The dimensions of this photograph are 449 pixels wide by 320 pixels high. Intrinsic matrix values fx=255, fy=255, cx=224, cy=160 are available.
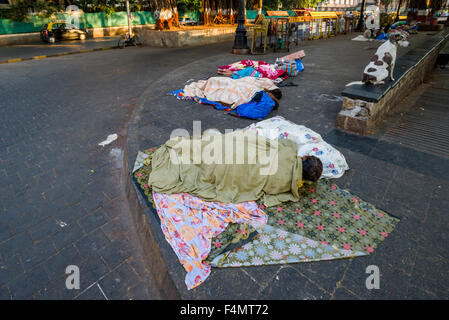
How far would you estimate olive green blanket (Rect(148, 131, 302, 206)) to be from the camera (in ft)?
9.57

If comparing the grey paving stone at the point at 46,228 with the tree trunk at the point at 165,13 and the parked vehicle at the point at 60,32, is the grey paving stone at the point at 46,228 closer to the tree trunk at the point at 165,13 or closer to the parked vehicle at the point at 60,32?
the tree trunk at the point at 165,13

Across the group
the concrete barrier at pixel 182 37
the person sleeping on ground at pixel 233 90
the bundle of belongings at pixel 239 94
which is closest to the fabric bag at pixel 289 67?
the bundle of belongings at pixel 239 94

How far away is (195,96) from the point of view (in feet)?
20.1

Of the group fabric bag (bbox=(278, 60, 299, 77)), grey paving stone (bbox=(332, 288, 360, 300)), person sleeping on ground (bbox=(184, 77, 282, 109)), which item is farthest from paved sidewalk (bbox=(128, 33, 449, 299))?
fabric bag (bbox=(278, 60, 299, 77))

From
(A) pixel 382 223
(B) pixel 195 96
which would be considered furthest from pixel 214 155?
(B) pixel 195 96

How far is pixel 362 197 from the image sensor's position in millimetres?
3002

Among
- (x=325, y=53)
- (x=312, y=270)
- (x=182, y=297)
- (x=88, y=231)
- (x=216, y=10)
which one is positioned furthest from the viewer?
(x=216, y=10)

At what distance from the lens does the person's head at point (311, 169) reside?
2900 millimetres

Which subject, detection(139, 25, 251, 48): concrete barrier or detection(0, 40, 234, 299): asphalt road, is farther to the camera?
detection(139, 25, 251, 48): concrete barrier

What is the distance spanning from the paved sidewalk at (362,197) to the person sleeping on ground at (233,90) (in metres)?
0.34

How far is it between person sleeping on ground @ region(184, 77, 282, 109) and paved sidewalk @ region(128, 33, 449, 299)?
0.34 m

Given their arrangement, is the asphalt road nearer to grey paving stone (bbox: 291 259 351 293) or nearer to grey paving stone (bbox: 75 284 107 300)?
grey paving stone (bbox: 75 284 107 300)

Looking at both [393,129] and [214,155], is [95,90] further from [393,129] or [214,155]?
[393,129]

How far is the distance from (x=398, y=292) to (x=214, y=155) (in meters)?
2.11
